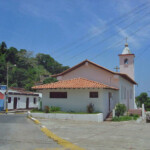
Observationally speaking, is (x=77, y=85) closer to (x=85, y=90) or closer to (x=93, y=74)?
(x=85, y=90)

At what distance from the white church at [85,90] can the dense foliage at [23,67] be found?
31224 mm

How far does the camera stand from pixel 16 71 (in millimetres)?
61750

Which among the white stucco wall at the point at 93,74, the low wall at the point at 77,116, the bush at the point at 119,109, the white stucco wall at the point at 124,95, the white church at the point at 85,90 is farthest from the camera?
the white stucco wall at the point at 124,95

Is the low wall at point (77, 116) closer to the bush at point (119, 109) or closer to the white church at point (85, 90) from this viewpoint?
the white church at point (85, 90)

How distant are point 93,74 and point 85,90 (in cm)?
393

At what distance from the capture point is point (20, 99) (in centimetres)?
3997

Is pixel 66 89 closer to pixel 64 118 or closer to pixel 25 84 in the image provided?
pixel 64 118

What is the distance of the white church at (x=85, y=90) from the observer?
20281 millimetres

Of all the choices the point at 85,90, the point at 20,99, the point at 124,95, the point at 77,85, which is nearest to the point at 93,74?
the point at 85,90

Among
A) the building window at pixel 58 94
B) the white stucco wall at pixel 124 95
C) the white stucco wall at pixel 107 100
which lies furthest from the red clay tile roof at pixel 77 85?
the white stucco wall at pixel 124 95

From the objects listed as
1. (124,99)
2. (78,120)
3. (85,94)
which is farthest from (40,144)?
(124,99)

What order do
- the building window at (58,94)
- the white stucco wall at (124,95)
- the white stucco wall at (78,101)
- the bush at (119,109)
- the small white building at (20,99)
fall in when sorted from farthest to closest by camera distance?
the small white building at (20,99) → the white stucco wall at (124,95) → the building window at (58,94) → the bush at (119,109) → the white stucco wall at (78,101)

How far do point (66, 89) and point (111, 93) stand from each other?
184 inches

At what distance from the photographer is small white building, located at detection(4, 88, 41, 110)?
1481 inches
